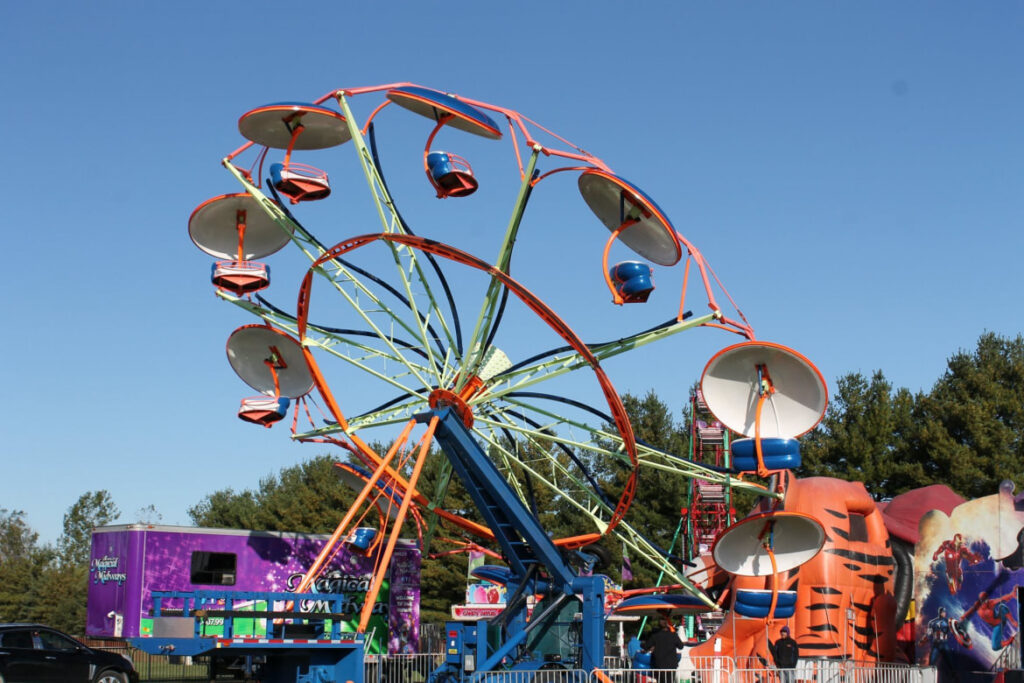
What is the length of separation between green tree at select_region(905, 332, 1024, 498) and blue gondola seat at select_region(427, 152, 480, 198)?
3639 cm

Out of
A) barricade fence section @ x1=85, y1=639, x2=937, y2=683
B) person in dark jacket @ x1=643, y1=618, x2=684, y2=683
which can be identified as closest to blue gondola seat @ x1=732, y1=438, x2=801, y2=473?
person in dark jacket @ x1=643, y1=618, x2=684, y2=683

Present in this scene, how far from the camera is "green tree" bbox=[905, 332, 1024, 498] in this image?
49500 millimetres

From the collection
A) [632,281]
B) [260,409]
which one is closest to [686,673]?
[632,281]

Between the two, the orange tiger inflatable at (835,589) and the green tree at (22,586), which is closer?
the orange tiger inflatable at (835,589)

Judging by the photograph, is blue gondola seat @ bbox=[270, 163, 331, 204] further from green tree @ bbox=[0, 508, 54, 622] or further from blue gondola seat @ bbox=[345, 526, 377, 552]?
green tree @ bbox=[0, 508, 54, 622]

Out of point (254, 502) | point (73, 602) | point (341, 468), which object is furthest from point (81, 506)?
point (341, 468)

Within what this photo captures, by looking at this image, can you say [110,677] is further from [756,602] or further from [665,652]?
[756,602]

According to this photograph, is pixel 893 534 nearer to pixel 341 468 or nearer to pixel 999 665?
pixel 999 665

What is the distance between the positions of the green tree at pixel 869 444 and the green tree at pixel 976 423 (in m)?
0.85

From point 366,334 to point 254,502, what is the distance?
67243 millimetres

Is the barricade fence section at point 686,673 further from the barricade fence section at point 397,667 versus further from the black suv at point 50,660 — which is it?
the black suv at point 50,660

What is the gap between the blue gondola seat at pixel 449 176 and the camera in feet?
66.7

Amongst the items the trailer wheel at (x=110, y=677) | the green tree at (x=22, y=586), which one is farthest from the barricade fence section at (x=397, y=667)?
the green tree at (x=22, y=586)

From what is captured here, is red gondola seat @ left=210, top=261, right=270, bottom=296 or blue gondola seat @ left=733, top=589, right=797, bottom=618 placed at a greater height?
red gondola seat @ left=210, top=261, right=270, bottom=296
